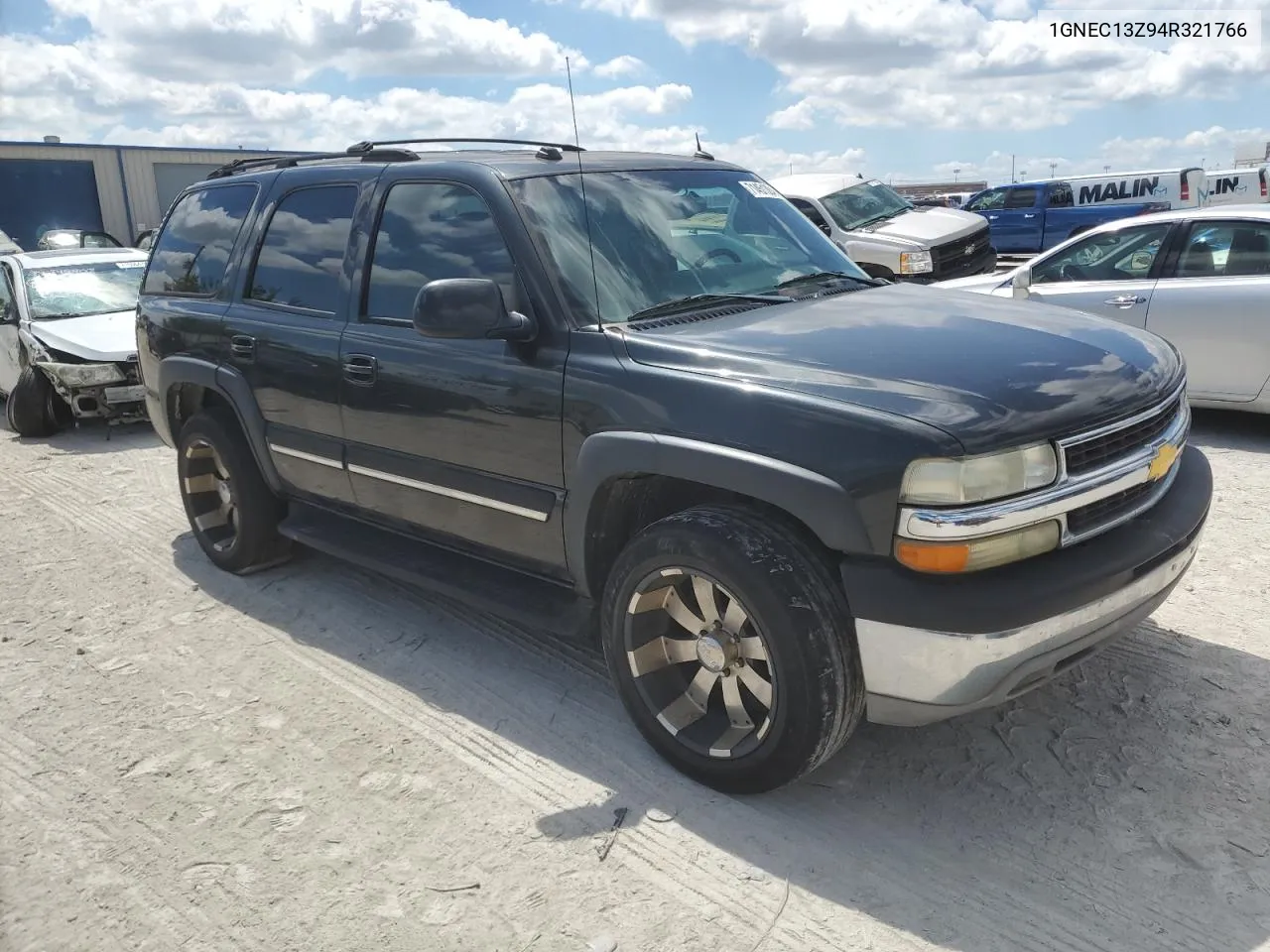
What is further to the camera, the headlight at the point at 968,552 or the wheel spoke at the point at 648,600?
the wheel spoke at the point at 648,600

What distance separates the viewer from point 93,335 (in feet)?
29.4

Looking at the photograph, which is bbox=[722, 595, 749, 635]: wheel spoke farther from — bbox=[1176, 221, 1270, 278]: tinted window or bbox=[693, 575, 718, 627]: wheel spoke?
bbox=[1176, 221, 1270, 278]: tinted window

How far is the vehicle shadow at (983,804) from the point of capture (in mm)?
2592

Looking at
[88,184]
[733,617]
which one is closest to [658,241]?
[733,617]

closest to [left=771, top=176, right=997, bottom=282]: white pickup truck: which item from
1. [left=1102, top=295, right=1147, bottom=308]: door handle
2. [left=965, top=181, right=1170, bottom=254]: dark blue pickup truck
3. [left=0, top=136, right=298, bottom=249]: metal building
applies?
[left=1102, top=295, right=1147, bottom=308]: door handle

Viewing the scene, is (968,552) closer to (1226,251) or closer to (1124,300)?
(1124,300)

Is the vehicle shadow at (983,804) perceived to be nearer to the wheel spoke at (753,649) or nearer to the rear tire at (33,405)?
the wheel spoke at (753,649)

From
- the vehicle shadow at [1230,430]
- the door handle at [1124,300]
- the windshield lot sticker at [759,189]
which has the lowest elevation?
the vehicle shadow at [1230,430]

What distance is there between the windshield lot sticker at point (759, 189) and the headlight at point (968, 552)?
7.18ft

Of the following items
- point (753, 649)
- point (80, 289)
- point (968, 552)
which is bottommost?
point (753, 649)

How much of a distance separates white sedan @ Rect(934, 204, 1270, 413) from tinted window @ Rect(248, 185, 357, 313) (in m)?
3.88

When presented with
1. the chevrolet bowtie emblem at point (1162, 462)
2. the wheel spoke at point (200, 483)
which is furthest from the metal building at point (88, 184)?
the chevrolet bowtie emblem at point (1162, 462)

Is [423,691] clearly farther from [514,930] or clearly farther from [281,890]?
[514,930]

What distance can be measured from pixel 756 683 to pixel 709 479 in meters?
0.63
